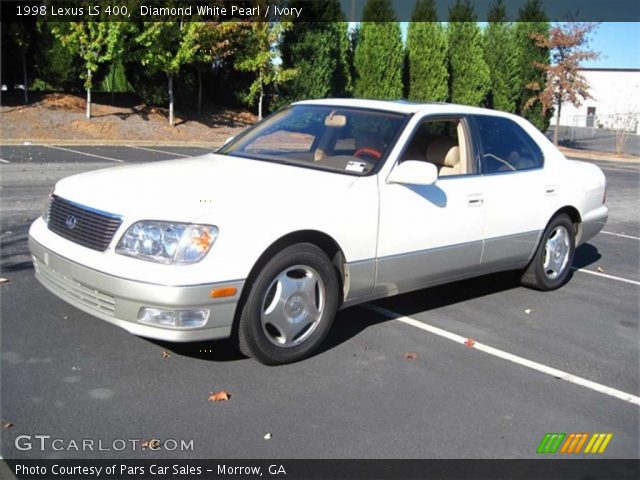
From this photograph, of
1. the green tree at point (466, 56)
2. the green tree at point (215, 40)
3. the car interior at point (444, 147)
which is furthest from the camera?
the green tree at point (466, 56)

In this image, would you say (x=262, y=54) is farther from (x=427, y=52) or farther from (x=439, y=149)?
(x=439, y=149)

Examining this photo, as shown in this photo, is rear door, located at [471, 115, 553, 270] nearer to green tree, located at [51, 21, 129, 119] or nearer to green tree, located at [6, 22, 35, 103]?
green tree, located at [51, 21, 129, 119]

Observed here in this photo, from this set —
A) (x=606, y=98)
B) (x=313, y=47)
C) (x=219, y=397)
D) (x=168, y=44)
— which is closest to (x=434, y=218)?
(x=219, y=397)

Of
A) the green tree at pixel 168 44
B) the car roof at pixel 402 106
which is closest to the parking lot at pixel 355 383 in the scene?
the car roof at pixel 402 106

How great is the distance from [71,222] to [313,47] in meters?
23.6

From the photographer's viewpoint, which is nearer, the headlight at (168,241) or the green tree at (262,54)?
the headlight at (168,241)

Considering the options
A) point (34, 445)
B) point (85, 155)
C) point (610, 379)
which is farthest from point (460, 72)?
point (34, 445)

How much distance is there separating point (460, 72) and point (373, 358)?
27892 mm

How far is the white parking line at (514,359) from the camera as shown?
4.58 m

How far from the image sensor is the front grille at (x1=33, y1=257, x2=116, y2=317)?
418 cm

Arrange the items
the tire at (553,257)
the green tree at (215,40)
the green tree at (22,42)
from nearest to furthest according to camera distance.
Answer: the tire at (553,257), the green tree at (22,42), the green tree at (215,40)

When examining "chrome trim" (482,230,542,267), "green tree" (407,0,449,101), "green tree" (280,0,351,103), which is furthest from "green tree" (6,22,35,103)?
"chrome trim" (482,230,542,267)

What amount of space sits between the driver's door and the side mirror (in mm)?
101
